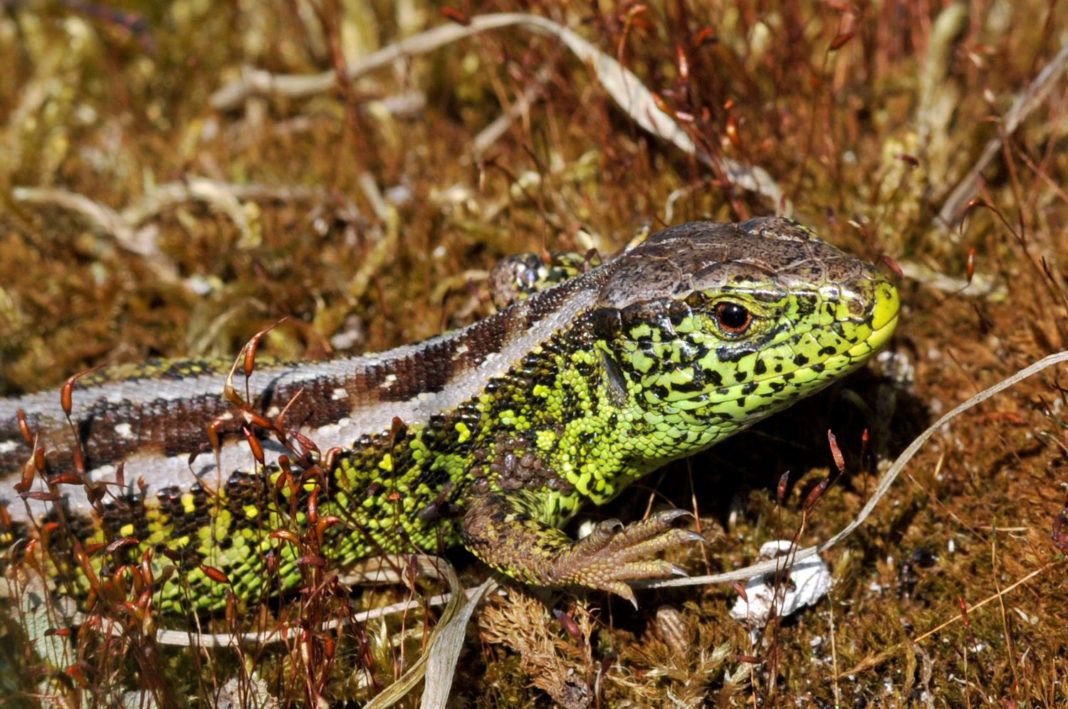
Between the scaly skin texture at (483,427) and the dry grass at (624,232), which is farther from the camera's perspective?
the dry grass at (624,232)

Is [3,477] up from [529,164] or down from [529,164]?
down

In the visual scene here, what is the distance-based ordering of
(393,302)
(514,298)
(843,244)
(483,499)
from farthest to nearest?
(393,302)
(843,244)
(514,298)
(483,499)

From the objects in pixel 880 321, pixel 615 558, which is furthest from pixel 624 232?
pixel 615 558

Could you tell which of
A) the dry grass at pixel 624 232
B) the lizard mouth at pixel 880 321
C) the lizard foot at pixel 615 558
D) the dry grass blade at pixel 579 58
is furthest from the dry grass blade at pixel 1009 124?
the lizard foot at pixel 615 558

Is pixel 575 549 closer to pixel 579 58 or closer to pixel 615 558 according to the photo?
pixel 615 558

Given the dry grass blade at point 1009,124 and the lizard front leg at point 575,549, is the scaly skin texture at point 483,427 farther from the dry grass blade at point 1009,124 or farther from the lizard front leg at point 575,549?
the dry grass blade at point 1009,124

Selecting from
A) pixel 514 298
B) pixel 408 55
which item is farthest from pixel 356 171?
pixel 514 298

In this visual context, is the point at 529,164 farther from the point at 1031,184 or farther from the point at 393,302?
the point at 1031,184

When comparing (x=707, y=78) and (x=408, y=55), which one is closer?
(x=707, y=78)
